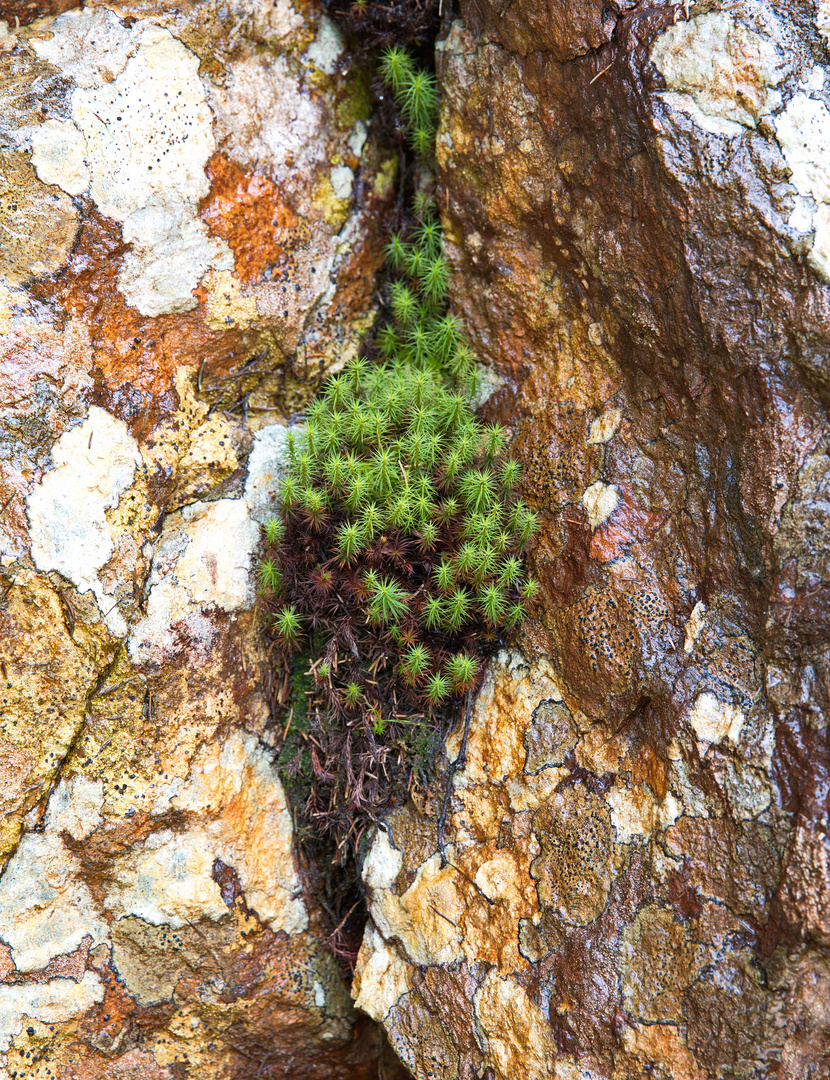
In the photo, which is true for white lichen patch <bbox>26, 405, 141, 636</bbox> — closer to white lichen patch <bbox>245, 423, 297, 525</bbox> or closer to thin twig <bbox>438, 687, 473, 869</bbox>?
white lichen patch <bbox>245, 423, 297, 525</bbox>

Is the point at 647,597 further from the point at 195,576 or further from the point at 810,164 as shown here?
the point at 195,576

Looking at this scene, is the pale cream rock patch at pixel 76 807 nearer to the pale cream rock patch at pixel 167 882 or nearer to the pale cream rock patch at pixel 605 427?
the pale cream rock patch at pixel 167 882

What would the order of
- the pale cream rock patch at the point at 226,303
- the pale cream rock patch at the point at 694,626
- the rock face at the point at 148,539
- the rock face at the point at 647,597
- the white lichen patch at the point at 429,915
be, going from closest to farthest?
the rock face at the point at 647,597 → the pale cream rock patch at the point at 694,626 → the rock face at the point at 148,539 → the white lichen patch at the point at 429,915 → the pale cream rock patch at the point at 226,303

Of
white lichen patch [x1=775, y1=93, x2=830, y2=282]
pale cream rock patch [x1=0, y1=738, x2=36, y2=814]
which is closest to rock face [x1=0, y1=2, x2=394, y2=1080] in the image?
pale cream rock patch [x1=0, y1=738, x2=36, y2=814]

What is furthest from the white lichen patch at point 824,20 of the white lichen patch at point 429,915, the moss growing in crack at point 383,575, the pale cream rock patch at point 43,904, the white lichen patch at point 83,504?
the pale cream rock patch at point 43,904

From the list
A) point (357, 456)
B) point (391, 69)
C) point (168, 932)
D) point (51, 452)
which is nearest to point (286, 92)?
point (391, 69)

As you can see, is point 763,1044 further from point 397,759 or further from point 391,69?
point 391,69

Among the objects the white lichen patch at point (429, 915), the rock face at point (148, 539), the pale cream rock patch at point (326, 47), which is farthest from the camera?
the pale cream rock patch at point (326, 47)

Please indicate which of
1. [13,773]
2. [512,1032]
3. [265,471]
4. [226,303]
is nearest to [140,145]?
[226,303]
